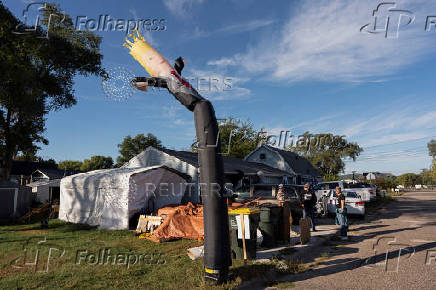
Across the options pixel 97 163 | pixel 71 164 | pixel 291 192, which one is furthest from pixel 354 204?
pixel 71 164

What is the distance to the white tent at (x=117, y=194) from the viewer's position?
41.8ft

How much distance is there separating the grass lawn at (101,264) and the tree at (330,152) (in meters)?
52.2

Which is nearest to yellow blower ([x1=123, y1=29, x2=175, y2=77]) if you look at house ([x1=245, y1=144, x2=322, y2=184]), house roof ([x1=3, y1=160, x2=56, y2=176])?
house ([x1=245, y1=144, x2=322, y2=184])

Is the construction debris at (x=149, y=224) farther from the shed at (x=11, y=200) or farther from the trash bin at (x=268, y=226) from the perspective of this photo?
the shed at (x=11, y=200)

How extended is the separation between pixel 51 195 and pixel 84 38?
14011mm

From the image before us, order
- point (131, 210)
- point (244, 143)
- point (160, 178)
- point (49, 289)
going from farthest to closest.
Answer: point (244, 143) → point (160, 178) → point (131, 210) → point (49, 289)

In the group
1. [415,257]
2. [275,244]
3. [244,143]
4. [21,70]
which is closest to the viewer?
[415,257]

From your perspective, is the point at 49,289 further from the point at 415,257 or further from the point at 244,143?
the point at 244,143

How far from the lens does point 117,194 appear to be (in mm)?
12945

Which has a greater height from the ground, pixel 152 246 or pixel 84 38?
pixel 84 38

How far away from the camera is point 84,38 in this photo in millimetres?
23750

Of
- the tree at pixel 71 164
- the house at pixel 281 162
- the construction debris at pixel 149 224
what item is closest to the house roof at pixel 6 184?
the construction debris at pixel 149 224

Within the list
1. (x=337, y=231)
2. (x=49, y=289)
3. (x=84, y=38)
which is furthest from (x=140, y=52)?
Answer: (x=84, y=38)

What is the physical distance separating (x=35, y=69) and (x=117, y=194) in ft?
45.4
